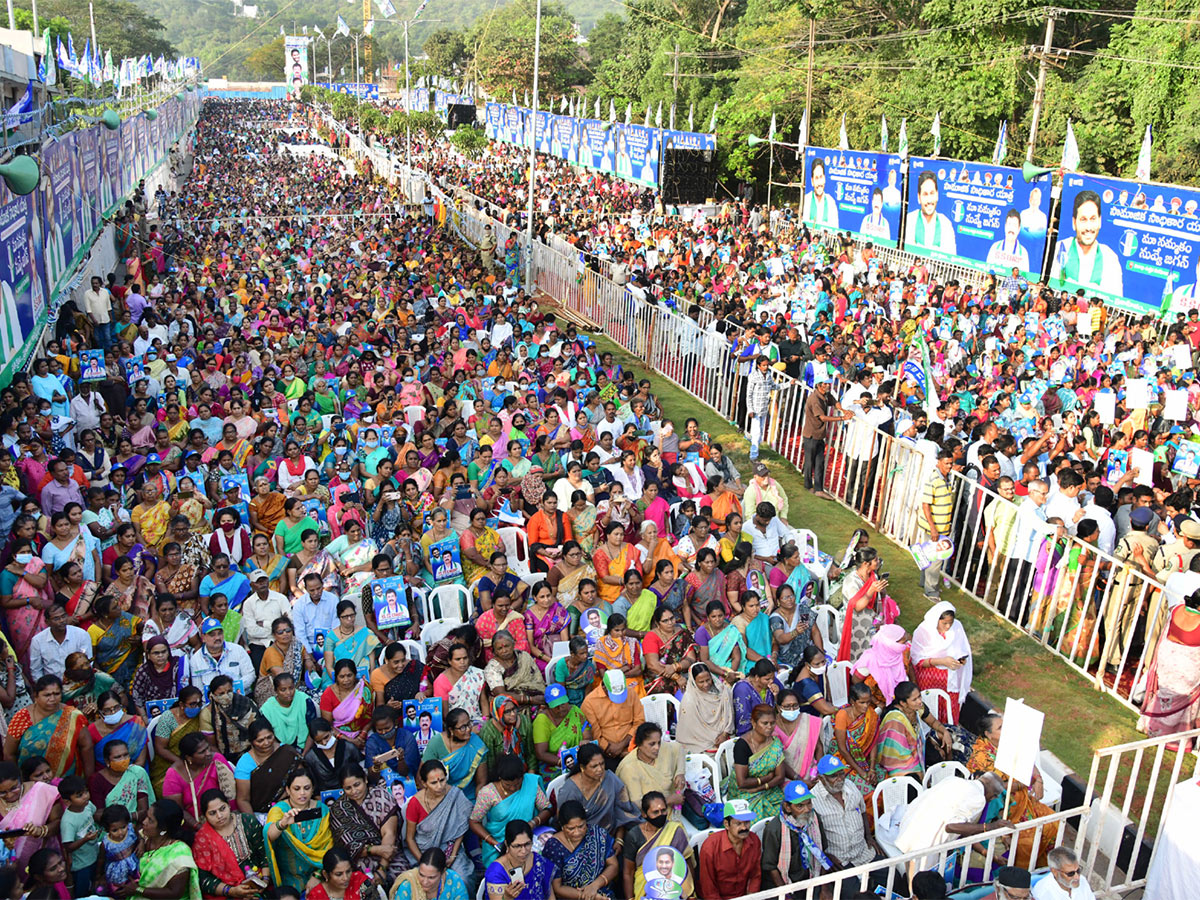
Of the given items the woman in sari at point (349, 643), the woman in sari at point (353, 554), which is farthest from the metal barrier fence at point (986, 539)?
the woman in sari at point (349, 643)

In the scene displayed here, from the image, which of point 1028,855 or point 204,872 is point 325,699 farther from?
point 1028,855

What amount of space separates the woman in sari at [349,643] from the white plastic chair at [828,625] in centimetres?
319

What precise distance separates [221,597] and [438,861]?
2800 millimetres

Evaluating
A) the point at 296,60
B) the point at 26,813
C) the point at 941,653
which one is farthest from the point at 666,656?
the point at 296,60

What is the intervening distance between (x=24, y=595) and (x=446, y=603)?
9.19 feet

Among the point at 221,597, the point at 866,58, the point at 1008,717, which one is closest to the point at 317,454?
the point at 221,597

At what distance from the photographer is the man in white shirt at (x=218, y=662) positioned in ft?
21.3

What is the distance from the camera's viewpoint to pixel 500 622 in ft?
23.6

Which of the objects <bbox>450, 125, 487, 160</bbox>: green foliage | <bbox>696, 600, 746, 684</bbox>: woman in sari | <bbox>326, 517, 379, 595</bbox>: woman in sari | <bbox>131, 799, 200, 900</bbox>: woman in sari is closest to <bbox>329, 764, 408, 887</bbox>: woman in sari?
<bbox>131, 799, 200, 900</bbox>: woman in sari

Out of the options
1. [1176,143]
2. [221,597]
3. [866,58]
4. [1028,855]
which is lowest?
[1028,855]

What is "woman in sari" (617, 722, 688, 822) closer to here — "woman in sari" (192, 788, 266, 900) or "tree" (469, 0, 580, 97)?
"woman in sari" (192, 788, 266, 900)

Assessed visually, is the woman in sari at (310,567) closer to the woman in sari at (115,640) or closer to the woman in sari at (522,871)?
the woman in sari at (115,640)

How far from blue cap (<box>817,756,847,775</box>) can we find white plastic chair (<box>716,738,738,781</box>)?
2.20 ft

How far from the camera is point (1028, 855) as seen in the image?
5.71m
